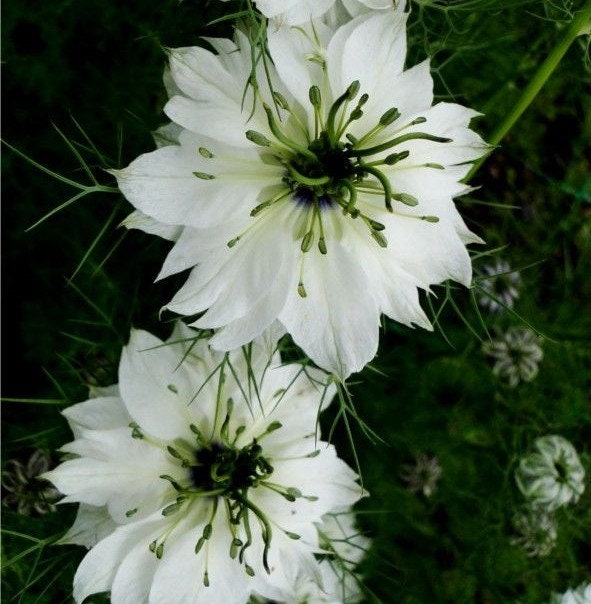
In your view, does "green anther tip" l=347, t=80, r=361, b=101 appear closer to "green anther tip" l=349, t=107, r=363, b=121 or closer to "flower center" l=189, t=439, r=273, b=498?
"green anther tip" l=349, t=107, r=363, b=121

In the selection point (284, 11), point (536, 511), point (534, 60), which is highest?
point (284, 11)

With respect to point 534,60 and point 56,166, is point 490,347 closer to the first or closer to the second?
point 534,60

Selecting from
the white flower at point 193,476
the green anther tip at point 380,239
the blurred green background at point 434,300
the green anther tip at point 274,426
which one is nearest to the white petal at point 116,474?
the white flower at point 193,476

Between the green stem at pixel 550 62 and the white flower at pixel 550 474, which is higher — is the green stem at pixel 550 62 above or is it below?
above

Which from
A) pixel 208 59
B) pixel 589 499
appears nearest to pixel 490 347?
pixel 589 499

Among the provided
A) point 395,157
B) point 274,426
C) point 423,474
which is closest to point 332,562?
point 423,474

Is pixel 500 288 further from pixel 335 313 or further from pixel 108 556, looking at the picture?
pixel 108 556

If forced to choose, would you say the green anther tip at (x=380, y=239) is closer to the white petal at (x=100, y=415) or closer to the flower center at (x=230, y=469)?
the flower center at (x=230, y=469)

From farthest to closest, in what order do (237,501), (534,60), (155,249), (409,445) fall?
1. (409,445)
2. (534,60)
3. (155,249)
4. (237,501)
